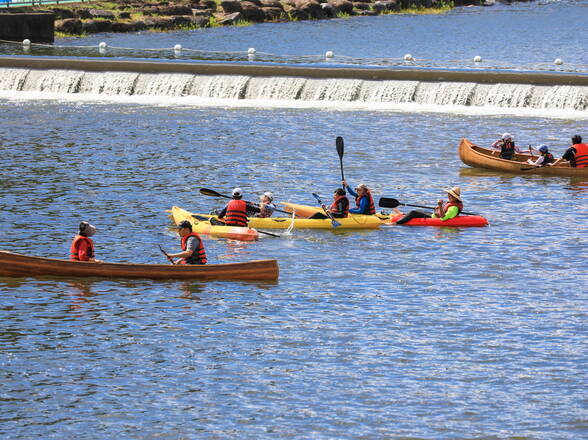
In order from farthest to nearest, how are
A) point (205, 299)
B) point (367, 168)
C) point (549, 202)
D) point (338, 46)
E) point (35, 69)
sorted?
1. point (338, 46)
2. point (35, 69)
3. point (367, 168)
4. point (549, 202)
5. point (205, 299)

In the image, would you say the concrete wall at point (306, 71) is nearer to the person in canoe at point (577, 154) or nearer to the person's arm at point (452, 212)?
the person in canoe at point (577, 154)

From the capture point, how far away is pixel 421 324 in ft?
68.6

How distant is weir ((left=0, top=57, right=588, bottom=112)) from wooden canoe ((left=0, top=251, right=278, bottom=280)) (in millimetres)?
27522

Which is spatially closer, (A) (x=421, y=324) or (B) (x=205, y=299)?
(A) (x=421, y=324)

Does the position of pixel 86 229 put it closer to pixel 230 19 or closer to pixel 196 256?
pixel 196 256

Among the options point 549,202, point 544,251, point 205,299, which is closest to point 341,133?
point 549,202

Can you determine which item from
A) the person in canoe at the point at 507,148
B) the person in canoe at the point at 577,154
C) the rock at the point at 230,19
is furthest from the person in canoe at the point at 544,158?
the rock at the point at 230,19

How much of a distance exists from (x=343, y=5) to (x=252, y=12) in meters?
13.0

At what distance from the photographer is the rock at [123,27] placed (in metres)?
83.7

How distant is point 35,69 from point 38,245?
3085cm

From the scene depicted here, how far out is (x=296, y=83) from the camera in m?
51.8

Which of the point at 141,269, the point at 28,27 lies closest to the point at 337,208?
the point at 141,269

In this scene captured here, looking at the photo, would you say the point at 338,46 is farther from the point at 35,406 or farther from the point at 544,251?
the point at 35,406

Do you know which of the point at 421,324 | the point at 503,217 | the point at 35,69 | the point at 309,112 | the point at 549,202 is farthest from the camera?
the point at 35,69
